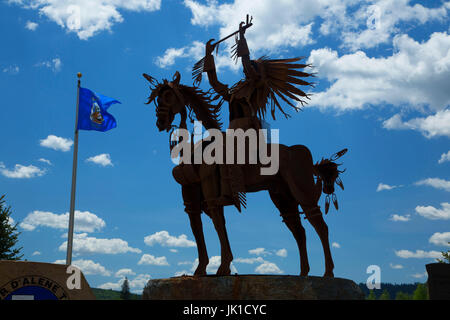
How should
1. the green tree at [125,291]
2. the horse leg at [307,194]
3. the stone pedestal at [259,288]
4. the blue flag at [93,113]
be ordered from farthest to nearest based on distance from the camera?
1. the green tree at [125,291]
2. the blue flag at [93,113]
3. the horse leg at [307,194]
4. the stone pedestal at [259,288]

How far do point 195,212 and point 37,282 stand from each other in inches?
115

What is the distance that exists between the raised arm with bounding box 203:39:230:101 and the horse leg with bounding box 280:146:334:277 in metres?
1.78

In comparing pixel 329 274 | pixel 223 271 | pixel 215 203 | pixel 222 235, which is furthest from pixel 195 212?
pixel 329 274

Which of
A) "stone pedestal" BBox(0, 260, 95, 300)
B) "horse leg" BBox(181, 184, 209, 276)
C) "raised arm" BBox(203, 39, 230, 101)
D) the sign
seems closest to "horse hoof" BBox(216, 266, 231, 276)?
"horse leg" BBox(181, 184, 209, 276)

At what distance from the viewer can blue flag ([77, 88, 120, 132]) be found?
1442 cm

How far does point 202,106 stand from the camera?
8.97 metres

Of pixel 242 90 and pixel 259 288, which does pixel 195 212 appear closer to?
pixel 259 288

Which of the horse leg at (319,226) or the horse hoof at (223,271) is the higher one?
the horse leg at (319,226)

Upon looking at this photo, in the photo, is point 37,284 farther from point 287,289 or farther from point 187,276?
point 287,289

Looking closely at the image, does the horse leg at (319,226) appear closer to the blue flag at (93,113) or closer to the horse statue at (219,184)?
the horse statue at (219,184)

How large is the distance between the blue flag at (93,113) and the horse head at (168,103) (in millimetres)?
6171

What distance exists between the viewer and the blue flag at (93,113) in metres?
14.4

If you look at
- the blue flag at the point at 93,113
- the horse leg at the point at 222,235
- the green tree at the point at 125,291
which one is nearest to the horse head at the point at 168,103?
the horse leg at the point at 222,235
